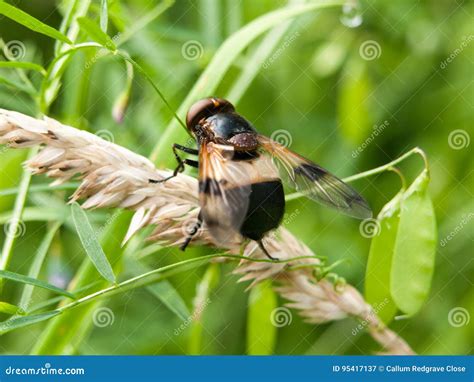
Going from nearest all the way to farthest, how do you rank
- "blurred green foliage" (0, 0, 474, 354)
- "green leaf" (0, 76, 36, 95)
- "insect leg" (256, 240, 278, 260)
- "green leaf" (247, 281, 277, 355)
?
"green leaf" (0, 76, 36, 95)
"insect leg" (256, 240, 278, 260)
"green leaf" (247, 281, 277, 355)
"blurred green foliage" (0, 0, 474, 354)

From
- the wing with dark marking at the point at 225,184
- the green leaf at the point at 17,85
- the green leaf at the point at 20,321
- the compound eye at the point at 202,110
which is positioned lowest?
the green leaf at the point at 20,321

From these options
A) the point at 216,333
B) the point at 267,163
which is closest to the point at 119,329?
the point at 216,333

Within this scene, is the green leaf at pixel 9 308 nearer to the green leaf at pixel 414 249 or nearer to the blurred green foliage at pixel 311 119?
the blurred green foliage at pixel 311 119

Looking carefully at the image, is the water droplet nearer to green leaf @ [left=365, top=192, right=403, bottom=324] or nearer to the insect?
the insect

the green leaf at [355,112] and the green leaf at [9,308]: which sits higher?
the green leaf at [355,112]

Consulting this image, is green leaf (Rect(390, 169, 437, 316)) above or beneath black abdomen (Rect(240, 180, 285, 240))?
above

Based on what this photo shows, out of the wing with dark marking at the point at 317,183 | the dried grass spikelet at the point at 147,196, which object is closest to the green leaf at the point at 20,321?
the dried grass spikelet at the point at 147,196

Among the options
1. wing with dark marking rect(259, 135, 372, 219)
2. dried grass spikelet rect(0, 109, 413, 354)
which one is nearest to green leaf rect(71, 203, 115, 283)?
dried grass spikelet rect(0, 109, 413, 354)

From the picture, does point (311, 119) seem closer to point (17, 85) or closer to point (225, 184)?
point (225, 184)
